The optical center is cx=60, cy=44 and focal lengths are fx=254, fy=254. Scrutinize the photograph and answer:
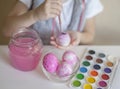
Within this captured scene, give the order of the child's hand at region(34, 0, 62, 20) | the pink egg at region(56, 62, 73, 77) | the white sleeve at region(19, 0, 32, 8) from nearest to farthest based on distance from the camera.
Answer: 1. the pink egg at region(56, 62, 73, 77)
2. the child's hand at region(34, 0, 62, 20)
3. the white sleeve at region(19, 0, 32, 8)

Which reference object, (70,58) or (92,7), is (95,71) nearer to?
(70,58)

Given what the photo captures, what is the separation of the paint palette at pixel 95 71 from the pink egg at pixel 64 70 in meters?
0.03

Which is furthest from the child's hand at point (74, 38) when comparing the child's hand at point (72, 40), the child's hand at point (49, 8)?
the child's hand at point (49, 8)

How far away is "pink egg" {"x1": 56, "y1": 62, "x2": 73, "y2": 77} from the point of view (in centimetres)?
66

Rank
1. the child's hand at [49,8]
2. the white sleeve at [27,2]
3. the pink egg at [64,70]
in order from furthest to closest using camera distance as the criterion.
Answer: the white sleeve at [27,2] → the child's hand at [49,8] → the pink egg at [64,70]

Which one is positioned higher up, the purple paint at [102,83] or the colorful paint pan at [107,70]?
the purple paint at [102,83]

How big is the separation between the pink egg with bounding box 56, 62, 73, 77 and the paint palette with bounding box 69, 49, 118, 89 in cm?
3

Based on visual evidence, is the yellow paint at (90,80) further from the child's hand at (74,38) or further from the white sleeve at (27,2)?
the white sleeve at (27,2)

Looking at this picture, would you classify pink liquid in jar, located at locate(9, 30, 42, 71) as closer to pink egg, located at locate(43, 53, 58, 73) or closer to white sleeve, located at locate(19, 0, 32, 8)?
pink egg, located at locate(43, 53, 58, 73)

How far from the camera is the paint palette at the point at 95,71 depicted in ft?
2.22

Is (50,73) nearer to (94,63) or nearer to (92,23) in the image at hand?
(94,63)

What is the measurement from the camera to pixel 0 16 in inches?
50.0

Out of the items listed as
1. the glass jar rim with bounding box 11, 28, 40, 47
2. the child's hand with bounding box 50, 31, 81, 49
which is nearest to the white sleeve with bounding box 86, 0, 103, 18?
the child's hand with bounding box 50, 31, 81, 49

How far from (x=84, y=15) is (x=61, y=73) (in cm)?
37
